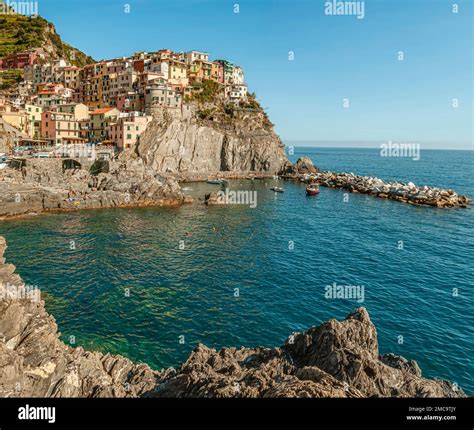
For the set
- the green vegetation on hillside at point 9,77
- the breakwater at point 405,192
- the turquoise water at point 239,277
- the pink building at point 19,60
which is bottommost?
the turquoise water at point 239,277

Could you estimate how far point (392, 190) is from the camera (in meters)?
A: 91.0

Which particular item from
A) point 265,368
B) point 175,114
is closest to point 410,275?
point 265,368

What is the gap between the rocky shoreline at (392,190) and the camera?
81.5m

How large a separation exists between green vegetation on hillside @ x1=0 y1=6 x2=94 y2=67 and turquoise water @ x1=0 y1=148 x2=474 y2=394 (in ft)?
404

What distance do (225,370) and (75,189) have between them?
6210 centimetres

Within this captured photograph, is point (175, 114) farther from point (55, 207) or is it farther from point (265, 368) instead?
point (265, 368)

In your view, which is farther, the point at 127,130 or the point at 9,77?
the point at 9,77

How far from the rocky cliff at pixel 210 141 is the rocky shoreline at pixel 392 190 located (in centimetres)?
1239

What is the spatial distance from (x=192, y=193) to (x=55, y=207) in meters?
31.5

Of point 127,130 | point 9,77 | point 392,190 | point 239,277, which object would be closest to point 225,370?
point 239,277

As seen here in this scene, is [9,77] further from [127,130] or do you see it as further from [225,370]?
[225,370]

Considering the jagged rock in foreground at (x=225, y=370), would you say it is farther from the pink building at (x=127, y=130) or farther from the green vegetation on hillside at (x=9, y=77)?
the green vegetation on hillside at (x=9, y=77)

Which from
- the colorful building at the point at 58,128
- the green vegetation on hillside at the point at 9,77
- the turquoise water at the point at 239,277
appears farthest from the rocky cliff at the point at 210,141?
the green vegetation on hillside at the point at 9,77

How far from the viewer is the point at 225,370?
51.6 ft
